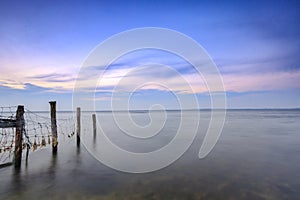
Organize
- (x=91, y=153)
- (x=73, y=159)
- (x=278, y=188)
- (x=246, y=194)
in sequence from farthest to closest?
1. (x=91, y=153)
2. (x=73, y=159)
3. (x=278, y=188)
4. (x=246, y=194)

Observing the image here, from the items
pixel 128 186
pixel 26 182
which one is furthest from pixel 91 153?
pixel 128 186

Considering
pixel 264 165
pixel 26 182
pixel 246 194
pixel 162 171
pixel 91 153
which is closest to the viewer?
pixel 246 194

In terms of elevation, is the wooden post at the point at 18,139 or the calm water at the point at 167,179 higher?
the wooden post at the point at 18,139

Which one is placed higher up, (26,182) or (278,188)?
(26,182)

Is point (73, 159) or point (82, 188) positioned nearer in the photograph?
point (82, 188)

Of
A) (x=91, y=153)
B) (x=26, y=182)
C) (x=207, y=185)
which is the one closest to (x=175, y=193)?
(x=207, y=185)

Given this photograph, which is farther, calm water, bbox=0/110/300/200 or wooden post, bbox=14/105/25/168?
wooden post, bbox=14/105/25/168

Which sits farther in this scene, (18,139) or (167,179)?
(18,139)

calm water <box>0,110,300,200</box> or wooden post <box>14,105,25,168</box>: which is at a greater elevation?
wooden post <box>14,105,25,168</box>

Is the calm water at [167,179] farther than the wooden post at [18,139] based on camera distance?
No

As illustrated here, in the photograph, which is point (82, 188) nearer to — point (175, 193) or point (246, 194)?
point (175, 193)

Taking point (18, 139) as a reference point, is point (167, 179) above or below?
below

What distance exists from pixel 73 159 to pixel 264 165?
37.1 feet

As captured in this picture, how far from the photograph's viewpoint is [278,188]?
8070 millimetres
